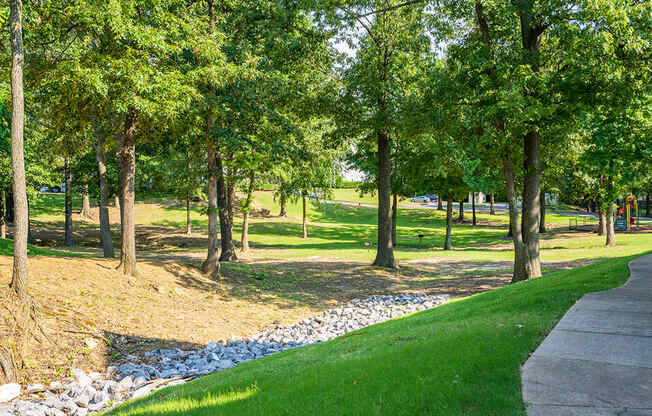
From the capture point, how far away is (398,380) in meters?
4.69

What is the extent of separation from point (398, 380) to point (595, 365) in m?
1.99

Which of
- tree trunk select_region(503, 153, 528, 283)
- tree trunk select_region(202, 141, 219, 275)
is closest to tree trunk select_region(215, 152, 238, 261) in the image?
tree trunk select_region(202, 141, 219, 275)

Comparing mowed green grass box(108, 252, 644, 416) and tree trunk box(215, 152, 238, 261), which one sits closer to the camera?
mowed green grass box(108, 252, 644, 416)

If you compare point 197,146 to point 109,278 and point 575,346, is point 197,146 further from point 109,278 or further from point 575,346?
point 575,346

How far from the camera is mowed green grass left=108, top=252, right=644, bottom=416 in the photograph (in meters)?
4.14

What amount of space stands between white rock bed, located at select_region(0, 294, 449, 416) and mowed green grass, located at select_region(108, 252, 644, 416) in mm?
1522

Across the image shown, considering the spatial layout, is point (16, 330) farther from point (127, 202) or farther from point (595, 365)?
point (595, 365)

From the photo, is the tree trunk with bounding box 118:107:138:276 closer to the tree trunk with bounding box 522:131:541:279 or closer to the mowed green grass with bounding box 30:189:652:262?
the tree trunk with bounding box 522:131:541:279

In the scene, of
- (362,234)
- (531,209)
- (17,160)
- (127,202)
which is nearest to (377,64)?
(531,209)

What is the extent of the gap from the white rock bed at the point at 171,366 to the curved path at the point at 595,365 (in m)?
6.15

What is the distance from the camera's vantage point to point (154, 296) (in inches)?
532

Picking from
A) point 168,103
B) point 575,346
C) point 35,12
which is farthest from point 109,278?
point 575,346

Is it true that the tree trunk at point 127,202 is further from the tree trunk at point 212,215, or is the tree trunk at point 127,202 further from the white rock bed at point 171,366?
the white rock bed at point 171,366

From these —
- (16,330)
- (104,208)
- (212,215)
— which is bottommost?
(16,330)
